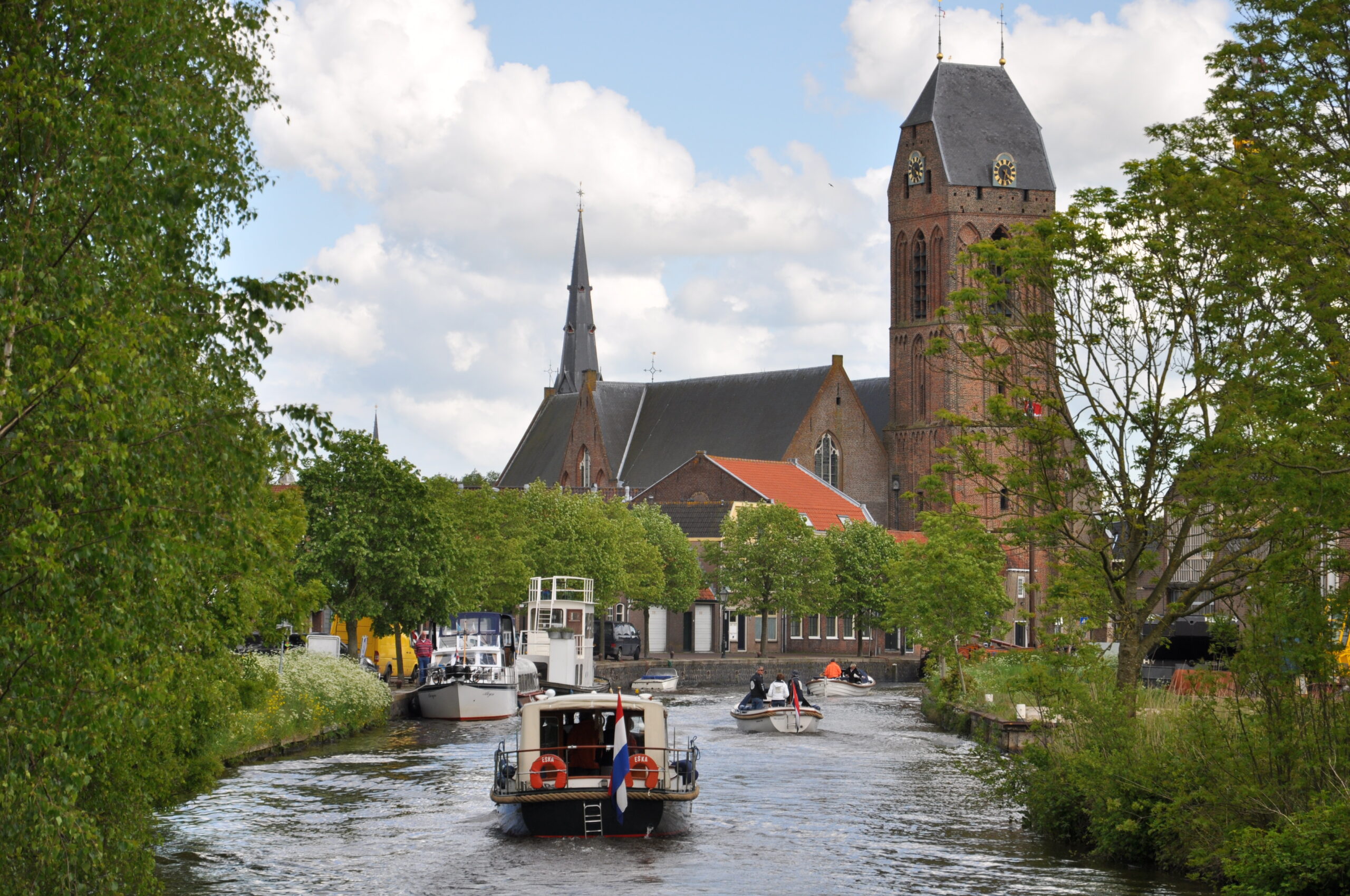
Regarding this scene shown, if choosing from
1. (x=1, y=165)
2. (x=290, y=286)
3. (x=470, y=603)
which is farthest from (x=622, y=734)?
(x=470, y=603)

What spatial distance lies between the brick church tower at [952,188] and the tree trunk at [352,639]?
5133 cm

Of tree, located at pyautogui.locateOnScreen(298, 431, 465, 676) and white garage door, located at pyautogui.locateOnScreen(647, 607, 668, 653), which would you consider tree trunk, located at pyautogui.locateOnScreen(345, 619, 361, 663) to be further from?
white garage door, located at pyautogui.locateOnScreen(647, 607, 668, 653)

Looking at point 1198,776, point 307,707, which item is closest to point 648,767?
point 1198,776

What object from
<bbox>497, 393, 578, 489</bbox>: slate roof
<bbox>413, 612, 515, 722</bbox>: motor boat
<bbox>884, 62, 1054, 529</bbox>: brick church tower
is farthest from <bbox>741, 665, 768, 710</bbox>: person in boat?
<bbox>497, 393, 578, 489</bbox>: slate roof

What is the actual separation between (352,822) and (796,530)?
5561cm

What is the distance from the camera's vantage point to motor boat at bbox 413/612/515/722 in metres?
47.6

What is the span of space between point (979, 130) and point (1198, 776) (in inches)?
3292

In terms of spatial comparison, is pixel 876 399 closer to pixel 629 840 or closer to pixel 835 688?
pixel 835 688

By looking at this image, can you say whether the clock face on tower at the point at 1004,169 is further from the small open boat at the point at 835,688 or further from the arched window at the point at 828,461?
the small open boat at the point at 835,688

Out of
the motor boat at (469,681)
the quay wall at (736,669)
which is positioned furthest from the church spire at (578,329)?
the motor boat at (469,681)

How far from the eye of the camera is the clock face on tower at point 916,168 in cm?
10012

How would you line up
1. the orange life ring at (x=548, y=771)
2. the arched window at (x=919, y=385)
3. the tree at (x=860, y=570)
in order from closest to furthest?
the orange life ring at (x=548, y=771) < the tree at (x=860, y=570) < the arched window at (x=919, y=385)

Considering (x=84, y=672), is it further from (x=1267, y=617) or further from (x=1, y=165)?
(x=1267, y=617)

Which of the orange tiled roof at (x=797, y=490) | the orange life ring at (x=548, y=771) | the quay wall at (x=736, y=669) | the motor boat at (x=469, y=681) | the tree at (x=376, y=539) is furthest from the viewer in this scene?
the orange tiled roof at (x=797, y=490)
